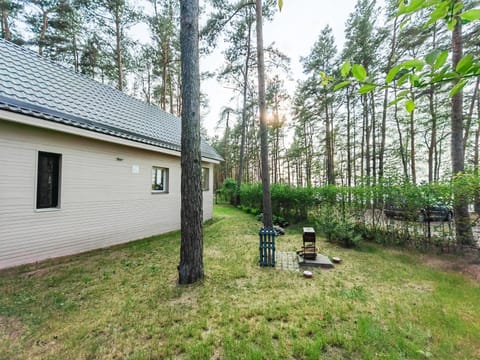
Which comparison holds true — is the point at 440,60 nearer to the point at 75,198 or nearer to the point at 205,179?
the point at 75,198

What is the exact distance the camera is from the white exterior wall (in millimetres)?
3756

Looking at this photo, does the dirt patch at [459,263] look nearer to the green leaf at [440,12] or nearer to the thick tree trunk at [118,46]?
the green leaf at [440,12]

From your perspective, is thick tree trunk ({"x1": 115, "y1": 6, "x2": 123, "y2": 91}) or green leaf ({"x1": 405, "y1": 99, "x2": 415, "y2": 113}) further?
thick tree trunk ({"x1": 115, "y1": 6, "x2": 123, "y2": 91})

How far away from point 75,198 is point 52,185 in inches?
20.1

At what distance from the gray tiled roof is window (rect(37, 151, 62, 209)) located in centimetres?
90

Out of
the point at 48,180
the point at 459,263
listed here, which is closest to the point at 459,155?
the point at 459,263

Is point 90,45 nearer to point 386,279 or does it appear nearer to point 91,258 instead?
point 91,258

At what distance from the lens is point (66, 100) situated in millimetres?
4934

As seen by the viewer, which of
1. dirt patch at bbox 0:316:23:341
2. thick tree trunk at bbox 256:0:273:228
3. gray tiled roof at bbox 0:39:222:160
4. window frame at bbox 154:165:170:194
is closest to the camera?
dirt patch at bbox 0:316:23:341

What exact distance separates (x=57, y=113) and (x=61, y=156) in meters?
0.94

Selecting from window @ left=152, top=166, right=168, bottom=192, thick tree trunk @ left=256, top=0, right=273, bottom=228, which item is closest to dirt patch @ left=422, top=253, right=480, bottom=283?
thick tree trunk @ left=256, top=0, right=273, bottom=228

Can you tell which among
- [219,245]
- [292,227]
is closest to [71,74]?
[219,245]

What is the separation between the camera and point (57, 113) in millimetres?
4277

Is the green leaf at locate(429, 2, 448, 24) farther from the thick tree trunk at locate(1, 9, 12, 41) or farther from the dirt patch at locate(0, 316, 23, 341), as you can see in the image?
the thick tree trunk at locate(1, 9, 12, 41)
